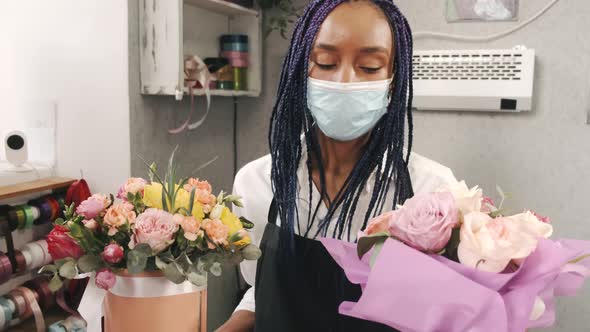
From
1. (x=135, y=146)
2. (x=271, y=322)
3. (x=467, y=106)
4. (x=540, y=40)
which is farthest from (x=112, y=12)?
(x=540, y=40)

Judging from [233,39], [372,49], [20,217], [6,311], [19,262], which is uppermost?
[233,39]

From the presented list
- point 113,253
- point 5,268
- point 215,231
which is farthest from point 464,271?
point 5,268

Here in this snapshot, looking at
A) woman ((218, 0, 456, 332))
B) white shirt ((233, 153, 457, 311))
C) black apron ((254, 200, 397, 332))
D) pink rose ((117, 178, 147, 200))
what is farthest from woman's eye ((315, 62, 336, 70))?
pink rose ((117, 178, 147, 200))

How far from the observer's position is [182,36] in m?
1.75

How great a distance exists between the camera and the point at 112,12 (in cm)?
170

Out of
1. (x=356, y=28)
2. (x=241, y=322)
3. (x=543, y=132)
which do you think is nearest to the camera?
(x=356, y=28)

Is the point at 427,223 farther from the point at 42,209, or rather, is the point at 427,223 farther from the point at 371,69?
the point at 42,209

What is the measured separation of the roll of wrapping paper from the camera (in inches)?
85.4

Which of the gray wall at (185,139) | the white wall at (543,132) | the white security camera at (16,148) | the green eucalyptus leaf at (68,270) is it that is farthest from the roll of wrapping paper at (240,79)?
the green eucalyptus leaf at (68,270)

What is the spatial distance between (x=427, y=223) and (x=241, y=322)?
694mm

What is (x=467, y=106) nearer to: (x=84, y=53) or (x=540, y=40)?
(x=540, y=40)

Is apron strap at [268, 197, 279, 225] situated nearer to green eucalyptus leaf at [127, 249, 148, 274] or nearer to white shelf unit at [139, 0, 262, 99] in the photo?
green eucalyptus leaf at [127, 249, 148, 274]

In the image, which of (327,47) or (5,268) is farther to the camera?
(5,268)

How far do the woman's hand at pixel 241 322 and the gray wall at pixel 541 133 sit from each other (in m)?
1.12
